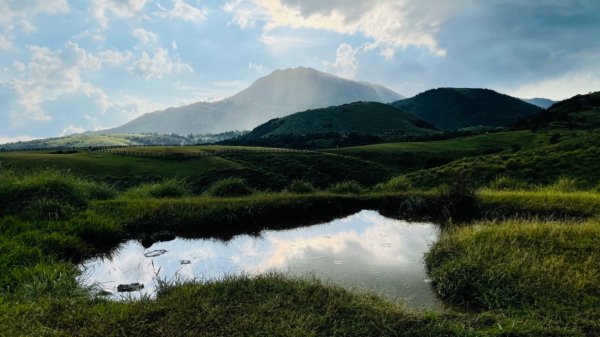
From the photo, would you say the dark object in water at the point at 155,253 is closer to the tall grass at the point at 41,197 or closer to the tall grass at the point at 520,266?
the tall grass at the point at 41,197

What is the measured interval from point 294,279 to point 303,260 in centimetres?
399

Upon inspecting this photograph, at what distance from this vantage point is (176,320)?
32.3ft

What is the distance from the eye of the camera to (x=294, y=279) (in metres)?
12.7

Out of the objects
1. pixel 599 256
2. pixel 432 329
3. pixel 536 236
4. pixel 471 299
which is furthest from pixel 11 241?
pixel 599 256

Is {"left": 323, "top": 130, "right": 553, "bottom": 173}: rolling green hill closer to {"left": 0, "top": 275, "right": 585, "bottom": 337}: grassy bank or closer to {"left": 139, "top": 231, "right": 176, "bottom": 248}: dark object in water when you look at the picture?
{"left": 139, "top": 231, "right": 176, "bottom": 248}: dark object in water

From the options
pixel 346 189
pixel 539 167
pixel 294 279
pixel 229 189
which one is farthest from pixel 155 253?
pixel 539 167

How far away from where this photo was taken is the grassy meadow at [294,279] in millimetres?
9609

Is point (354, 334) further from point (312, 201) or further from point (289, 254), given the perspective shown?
point (312, 201)

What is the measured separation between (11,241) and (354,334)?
14.1 meters

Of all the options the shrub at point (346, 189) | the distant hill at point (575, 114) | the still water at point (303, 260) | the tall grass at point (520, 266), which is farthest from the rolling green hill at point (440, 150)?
the tall grass at point (520, 266)

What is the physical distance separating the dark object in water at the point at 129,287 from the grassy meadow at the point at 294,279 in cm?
95

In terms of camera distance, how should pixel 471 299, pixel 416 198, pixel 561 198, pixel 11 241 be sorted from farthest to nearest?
pixel 416 198 < pixel 561 198 < pixel 11 241 < pixel 471 299

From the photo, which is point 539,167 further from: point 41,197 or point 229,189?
point 41,197

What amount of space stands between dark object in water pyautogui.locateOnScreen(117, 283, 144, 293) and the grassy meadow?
945mm
